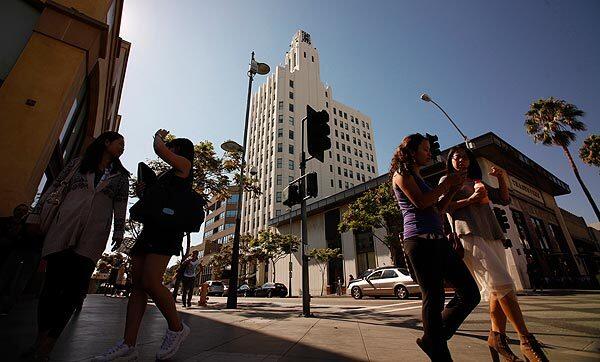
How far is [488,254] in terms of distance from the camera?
262cm

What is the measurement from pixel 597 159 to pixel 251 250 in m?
33.5

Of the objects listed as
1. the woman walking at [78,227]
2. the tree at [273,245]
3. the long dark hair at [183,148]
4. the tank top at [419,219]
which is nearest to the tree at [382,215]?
the tree at [273,245]

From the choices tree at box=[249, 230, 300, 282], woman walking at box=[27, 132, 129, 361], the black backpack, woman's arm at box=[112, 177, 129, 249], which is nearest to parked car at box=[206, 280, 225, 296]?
tree at box=[249, 230, 300, 282]

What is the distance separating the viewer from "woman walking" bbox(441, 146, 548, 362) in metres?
2.40

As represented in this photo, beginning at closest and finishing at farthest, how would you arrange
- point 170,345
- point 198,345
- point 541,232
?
1. point 170,345
2. point 198,345
3. point 541,232

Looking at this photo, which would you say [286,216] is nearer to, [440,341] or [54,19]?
[54,19]

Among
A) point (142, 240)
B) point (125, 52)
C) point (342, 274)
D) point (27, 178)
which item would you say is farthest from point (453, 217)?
point (342, 274)

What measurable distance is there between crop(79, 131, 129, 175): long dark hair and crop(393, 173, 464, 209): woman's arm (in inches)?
109

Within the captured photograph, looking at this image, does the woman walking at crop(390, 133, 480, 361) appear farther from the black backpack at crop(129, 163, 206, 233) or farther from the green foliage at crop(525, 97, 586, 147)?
the green foliage at crop(525, 97, 586, 147)

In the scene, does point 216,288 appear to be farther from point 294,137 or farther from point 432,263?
point 432,263

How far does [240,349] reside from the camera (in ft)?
8.98

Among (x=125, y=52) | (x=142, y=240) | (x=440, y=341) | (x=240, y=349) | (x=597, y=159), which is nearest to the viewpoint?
(x=440, y=341)

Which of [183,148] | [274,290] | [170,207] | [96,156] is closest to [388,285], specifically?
[274,290]

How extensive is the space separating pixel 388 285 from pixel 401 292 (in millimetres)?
812
